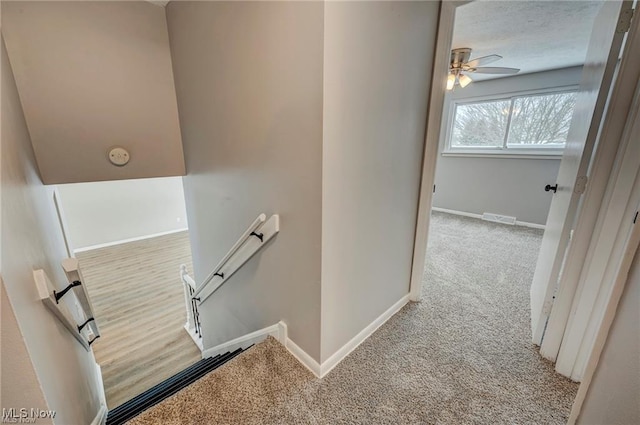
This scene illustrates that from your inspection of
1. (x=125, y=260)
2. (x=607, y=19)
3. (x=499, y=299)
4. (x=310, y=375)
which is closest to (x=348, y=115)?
(x=310, y=375)

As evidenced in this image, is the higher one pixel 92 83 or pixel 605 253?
pixel 92 83

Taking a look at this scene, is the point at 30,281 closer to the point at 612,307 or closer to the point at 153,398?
the point at 153,398

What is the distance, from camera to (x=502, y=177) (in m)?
4.29

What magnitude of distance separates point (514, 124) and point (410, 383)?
4.42 m

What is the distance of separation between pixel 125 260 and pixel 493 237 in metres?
6.61

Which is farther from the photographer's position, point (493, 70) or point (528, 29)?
point (493, 70)

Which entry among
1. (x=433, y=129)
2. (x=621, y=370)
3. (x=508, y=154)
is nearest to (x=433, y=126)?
(x=433, y=129)

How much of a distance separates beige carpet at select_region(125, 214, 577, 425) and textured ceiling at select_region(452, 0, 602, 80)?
2.19 metres

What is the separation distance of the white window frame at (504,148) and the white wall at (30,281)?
5.22 m

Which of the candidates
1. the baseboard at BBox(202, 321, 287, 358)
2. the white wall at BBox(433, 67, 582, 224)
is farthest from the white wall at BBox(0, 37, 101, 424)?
the white wall at BBox(433, 67, 582, 224)

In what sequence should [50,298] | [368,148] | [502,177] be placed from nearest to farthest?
[50,298] < [368,148] < [502,177]

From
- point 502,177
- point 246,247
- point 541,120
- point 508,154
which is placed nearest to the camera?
point 246,247

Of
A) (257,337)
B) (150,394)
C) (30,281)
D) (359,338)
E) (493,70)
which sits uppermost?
(493,70)

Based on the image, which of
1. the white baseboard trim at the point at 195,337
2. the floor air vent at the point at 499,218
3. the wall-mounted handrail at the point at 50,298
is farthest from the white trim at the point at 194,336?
the floor air vent at the point at 499,218
